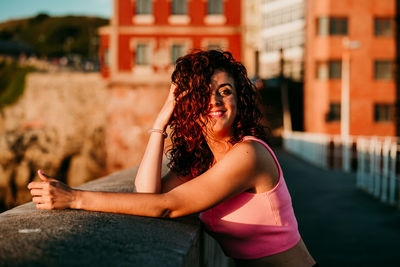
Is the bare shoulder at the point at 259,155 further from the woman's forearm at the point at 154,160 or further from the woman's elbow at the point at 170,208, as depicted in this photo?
the woman's forearm at the point at 154,160

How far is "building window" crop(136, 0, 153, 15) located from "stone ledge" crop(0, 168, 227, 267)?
1052 inches

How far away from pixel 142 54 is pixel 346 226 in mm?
21968

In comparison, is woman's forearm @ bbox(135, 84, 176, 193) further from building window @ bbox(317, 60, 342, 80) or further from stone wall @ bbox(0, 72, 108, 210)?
building window @ bbox(317, 60, 342, 80)

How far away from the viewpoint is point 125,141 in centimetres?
2483

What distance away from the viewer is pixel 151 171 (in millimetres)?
2523

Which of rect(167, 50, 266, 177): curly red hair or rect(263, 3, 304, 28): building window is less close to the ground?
rect(263, 3, 304, 28): building window

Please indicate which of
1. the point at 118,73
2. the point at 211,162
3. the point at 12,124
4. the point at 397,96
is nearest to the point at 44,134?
the point at 12,124

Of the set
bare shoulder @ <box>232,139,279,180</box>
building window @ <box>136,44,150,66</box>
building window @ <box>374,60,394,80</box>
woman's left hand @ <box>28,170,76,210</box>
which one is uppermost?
building window @ <box>136,44,150,66</box>

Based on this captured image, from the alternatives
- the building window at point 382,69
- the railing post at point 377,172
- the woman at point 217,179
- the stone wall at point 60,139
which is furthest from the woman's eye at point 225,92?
the building window at point 382,69

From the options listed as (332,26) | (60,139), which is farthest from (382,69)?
(60,139)

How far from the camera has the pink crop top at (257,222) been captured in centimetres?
222

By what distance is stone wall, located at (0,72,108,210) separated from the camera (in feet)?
105

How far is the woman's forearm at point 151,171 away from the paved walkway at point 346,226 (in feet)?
10.6

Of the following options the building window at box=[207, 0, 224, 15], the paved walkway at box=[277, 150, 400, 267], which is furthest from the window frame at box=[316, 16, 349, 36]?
the paved walkway at box=[277, 150, 400, 267]
